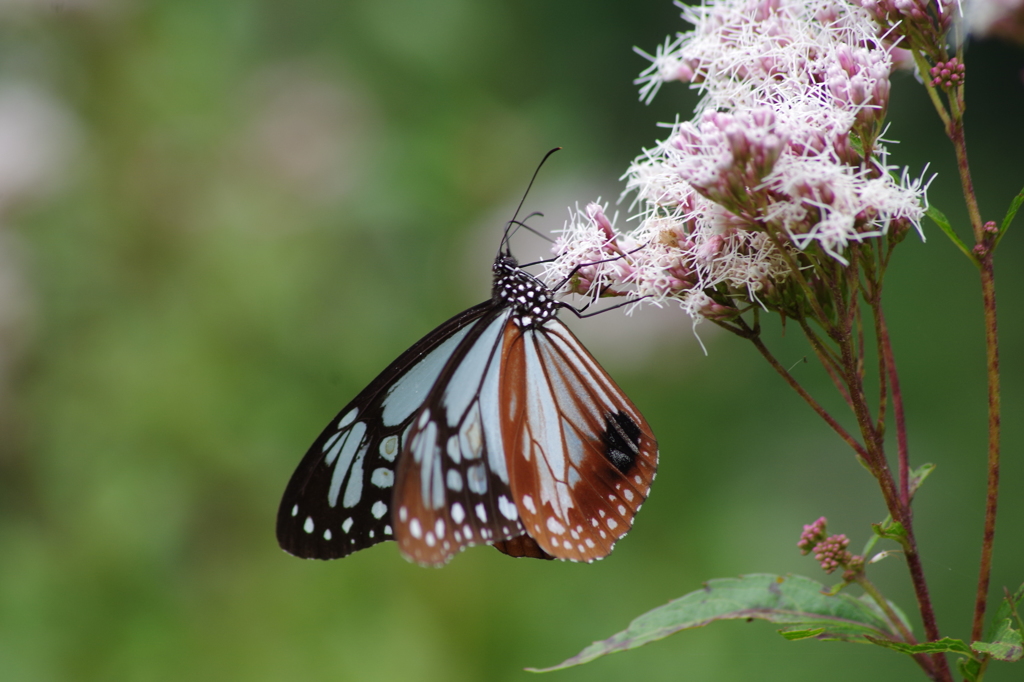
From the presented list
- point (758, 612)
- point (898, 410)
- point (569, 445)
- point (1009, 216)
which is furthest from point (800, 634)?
point (569, 445)

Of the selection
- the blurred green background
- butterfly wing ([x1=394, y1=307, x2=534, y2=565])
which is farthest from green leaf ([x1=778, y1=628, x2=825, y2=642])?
the blurred green background

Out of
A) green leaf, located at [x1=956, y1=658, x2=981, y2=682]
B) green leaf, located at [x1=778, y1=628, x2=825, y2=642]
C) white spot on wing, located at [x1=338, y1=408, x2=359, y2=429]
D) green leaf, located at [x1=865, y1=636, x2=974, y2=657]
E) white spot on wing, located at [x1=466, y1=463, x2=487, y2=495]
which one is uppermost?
white spot on wing, located at [x1=338, y1=408, x2=359, y2=429]

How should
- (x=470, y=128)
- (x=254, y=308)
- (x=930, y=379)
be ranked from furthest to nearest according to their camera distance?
(x=930, y=379) → (x=470, y=128) → (x=254, y=308)

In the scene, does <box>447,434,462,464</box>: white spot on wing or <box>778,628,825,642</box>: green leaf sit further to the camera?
<box>447,434,462,464</box>: white spot on wing

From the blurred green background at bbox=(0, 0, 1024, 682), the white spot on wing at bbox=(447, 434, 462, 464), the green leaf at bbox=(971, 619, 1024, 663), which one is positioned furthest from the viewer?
the blurred green background at bbox=(0, 0, 1024, 682)

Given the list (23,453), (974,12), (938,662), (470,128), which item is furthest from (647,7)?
(938,662)

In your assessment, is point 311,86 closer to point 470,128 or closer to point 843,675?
point 470,128

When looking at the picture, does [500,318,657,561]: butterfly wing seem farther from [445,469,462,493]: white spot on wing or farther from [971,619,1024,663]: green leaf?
[971,619,1024,663]: green leaf

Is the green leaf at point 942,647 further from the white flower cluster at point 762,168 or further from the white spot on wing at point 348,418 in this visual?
the white spot on wing at point 348,418
